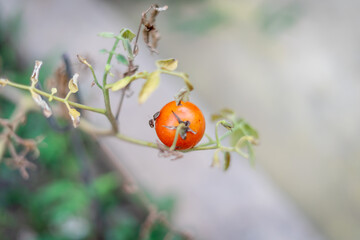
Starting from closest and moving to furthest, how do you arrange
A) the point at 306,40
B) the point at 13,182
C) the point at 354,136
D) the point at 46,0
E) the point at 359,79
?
1. the point at 13,182
2. the point at 46,0
3. the point at 354,136
4. the point at 359,79
5. the point at 306,40

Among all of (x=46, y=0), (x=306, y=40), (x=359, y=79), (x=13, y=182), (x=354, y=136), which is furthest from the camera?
(x=306, y=40)

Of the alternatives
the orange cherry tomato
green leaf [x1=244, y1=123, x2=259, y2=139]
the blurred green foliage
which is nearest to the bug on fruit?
the orange cherry tomato

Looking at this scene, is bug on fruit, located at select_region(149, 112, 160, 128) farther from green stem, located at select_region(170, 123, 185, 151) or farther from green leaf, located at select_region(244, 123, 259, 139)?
green leaf, located at select_region(244, 123, 259, 139)

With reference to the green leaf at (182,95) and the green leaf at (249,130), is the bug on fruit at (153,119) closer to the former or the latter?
the green leaf at (182,95)

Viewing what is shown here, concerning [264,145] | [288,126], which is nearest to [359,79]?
[288,126]

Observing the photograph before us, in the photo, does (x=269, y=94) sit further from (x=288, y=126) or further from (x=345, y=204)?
(x=345, y=204)

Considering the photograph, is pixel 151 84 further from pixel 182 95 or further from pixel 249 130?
pixel 249 130

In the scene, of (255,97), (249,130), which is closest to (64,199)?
(249,130)
